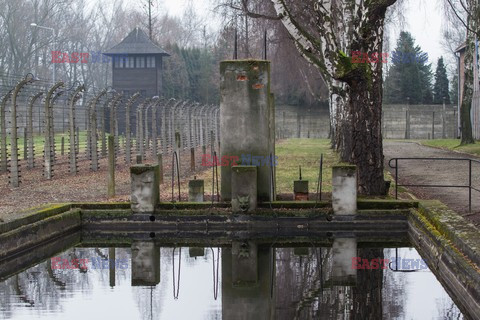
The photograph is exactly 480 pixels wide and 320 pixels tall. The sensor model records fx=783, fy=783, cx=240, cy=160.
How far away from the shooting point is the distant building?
57.9 m

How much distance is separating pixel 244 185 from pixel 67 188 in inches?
295

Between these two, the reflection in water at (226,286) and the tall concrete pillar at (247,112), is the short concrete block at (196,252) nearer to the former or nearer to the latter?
the reflection in water at (226,286)

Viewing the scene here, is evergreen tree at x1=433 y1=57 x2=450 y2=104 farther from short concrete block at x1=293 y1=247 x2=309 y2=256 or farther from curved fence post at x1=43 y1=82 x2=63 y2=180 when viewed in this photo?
short concrete block at x1=293 y1=247 x2=309 y2=256

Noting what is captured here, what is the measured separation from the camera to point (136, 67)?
59.3 m

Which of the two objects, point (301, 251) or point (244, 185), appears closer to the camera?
point (301, 251)

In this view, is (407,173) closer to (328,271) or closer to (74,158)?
(74,158)

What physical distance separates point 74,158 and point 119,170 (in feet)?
7.89

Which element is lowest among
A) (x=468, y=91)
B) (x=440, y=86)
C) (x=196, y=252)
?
(x=196, y=252)

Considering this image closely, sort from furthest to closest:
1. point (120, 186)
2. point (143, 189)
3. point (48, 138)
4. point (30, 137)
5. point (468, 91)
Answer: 1. point (468, 91)
2. point (30, 137)
3. point (48, 138)
4. point (120, 186)
5. point (143, 189)

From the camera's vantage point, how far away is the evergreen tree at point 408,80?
242 ft

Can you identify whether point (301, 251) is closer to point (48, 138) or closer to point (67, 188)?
point (67, 188)

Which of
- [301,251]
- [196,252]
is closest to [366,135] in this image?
[301,251]

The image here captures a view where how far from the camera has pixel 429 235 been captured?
11.0 metres

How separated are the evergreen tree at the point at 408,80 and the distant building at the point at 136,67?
24.6 meters
